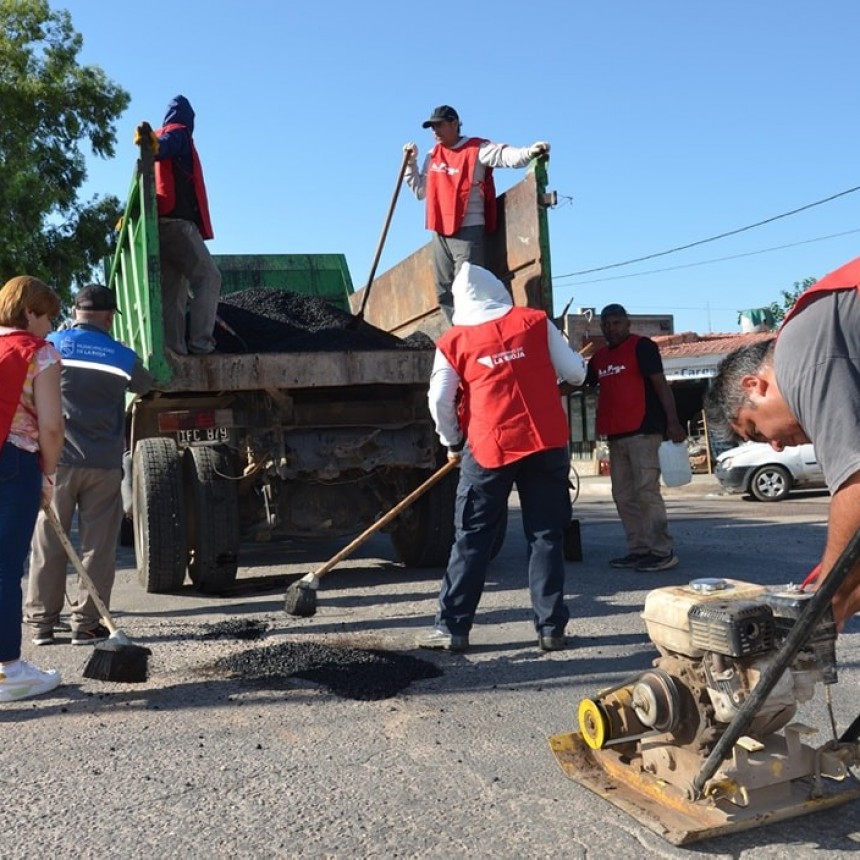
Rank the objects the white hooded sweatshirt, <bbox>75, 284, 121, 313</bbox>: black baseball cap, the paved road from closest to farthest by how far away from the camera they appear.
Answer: the paved road
the white hooded sweatshirt
<bbox>75, 284, 121, 313</bbox>: black baseball cap

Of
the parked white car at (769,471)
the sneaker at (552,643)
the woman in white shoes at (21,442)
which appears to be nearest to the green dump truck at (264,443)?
the woman in white shoes at (21,442)

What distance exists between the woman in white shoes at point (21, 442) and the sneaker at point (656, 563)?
4099mm

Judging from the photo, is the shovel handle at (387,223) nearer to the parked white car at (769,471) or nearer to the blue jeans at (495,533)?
the blue jeans at (495,533)

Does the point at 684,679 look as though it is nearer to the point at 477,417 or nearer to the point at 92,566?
the point at 477,417

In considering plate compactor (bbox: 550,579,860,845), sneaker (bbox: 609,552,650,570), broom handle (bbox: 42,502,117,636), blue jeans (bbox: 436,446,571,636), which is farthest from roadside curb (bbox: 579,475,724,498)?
plate compactor (bbox: 550,579,860,845)

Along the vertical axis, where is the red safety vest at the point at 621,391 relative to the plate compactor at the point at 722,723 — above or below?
above

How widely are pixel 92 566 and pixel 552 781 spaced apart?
292 centimetres

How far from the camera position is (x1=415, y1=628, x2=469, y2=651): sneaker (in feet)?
15.4

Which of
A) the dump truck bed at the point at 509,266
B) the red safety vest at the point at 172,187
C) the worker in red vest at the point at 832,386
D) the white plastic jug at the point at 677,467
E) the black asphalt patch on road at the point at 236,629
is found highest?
the red safety vest at the point at 172,187

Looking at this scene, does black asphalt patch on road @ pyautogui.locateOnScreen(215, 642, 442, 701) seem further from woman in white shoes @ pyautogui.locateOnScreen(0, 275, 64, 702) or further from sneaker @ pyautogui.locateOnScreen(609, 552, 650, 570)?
sneaker @ pyautogui.locateOnScreen(609, 552, 650, 570)

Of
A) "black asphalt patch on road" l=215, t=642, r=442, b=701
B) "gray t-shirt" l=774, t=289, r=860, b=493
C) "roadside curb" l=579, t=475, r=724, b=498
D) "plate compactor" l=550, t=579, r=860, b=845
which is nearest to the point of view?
"gray t-shirt" l=774, t=289, r=860, b=493

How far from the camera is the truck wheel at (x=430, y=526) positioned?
676 centimetres

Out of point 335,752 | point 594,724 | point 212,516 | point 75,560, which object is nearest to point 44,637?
point 75,560

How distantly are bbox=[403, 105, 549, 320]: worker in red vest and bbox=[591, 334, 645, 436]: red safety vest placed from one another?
46.5 inches
